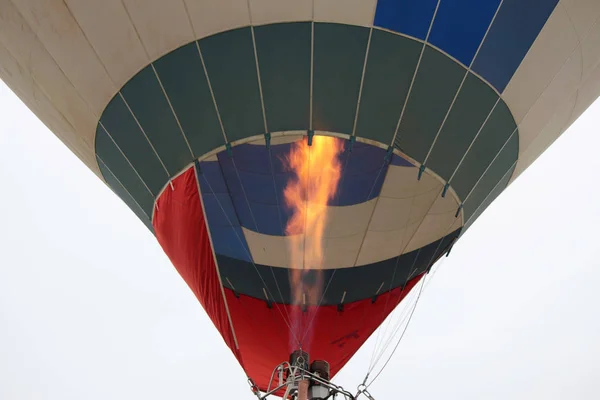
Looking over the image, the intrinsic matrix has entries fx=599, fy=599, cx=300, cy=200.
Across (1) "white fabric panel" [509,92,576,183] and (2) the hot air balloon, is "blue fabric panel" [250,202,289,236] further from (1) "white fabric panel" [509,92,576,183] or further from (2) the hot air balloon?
(1) "white fabric panel" [509,92,576,183]

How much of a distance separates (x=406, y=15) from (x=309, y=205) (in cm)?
180

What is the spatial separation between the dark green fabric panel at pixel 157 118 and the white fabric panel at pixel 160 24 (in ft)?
0.76

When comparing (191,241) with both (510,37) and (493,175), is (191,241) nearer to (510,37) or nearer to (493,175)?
(493,175)

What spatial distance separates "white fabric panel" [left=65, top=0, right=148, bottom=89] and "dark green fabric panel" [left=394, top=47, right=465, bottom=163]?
7.08ft

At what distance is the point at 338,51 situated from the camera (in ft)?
15.1

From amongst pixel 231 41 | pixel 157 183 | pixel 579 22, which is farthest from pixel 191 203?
pixel 579 22

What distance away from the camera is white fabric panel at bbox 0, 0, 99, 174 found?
4.89 m

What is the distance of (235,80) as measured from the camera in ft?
15.6

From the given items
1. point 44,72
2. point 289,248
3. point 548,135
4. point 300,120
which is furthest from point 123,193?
point 548,135

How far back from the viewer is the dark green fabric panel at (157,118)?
4.87 m

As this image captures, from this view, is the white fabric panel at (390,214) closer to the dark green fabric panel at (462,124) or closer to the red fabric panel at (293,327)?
the dark green fabric panel at (462,124)

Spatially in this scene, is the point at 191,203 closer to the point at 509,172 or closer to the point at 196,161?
the point at 196,161

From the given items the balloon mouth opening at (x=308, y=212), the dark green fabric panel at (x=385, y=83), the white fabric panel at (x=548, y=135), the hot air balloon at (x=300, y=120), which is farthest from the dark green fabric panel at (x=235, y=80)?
the white fabric panel at (x=548, y=135)

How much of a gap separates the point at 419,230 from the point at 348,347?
5.27 ft
